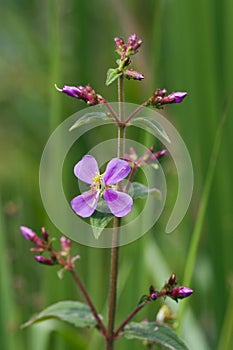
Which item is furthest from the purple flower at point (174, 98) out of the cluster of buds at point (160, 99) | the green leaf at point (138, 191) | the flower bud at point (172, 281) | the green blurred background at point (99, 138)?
the green blurred background at point (99, 138)

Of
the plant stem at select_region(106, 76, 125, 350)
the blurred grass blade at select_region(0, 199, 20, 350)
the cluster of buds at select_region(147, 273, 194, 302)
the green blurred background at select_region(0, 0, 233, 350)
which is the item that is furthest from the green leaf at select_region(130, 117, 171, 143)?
the blurred grass blade at select_region(0, 199, 20, 350)

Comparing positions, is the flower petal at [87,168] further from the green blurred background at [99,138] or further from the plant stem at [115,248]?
Result: the green blurred background at [99,138]

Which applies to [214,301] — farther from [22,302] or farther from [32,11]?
[32,11]

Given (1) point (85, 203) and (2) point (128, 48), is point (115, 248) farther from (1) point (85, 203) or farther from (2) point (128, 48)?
(2) point (128, 48)

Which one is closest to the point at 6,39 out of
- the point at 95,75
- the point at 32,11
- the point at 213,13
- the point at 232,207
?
the point at 32,11

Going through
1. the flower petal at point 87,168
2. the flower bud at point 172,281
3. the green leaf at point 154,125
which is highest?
the green leaf at point 154,125

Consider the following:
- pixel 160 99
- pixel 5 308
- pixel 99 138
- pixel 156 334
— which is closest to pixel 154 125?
pixel 160 99
